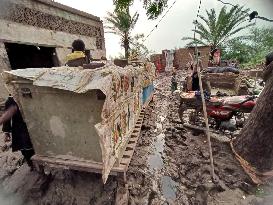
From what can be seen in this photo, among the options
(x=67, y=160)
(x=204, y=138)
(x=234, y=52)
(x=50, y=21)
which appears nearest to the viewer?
(x=67, y=160)

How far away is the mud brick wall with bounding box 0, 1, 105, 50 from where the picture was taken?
775 centimetres

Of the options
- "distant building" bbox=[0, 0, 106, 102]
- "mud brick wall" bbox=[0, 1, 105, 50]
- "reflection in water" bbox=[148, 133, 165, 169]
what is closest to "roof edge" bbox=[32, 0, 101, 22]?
"distant building" bbox=[0, 0, 106, 102]

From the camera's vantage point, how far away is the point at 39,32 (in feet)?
28.9

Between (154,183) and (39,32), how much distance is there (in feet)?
26.9

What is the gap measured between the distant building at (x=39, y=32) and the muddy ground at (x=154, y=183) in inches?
192

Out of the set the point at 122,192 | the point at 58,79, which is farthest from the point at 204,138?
the point at 58,79

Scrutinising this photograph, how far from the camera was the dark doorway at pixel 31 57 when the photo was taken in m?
9.79

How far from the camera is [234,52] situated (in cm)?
2459

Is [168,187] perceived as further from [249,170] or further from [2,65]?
[2,65]

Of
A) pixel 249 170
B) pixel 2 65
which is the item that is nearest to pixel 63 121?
pixel 249 170

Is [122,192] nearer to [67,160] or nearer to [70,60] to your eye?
[67,160]

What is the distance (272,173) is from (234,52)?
24463 millimetres

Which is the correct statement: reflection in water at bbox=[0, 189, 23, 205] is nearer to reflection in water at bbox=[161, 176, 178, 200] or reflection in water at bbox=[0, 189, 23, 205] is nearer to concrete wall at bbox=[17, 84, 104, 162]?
concrete wall at bbox=[17, 84, 104, 162]

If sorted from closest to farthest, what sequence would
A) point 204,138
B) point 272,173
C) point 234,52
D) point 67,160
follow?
point 67,160, point 272,173, point 204,138, point 234,52
